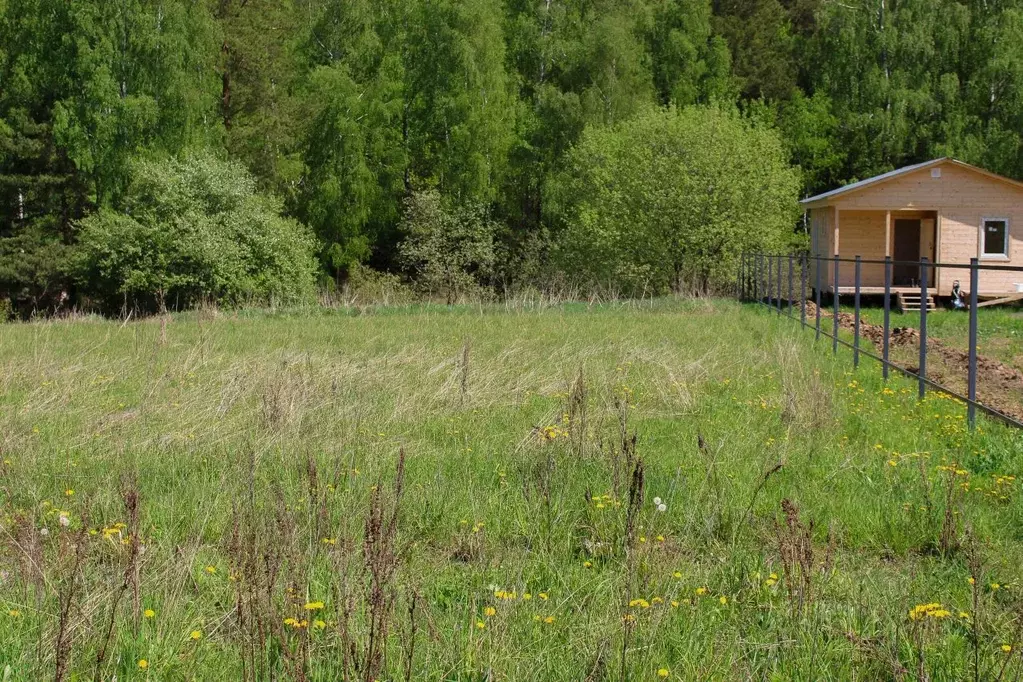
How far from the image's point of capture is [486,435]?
8883mm

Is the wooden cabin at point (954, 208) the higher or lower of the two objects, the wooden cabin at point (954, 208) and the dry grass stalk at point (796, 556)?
the higher

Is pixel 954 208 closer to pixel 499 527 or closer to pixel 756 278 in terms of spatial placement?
pixel 756 278

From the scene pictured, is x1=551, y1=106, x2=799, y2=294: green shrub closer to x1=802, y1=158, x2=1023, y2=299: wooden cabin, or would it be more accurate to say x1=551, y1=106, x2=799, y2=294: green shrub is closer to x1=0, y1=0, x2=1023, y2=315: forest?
x1=0, y1=0, x2=1023, y2=315: forest

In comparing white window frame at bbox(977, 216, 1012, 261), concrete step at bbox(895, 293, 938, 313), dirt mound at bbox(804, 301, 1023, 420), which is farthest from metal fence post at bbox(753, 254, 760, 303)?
dirt mound at bbox(804, 301, 1023, 420)

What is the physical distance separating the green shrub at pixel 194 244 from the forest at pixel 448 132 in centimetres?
9

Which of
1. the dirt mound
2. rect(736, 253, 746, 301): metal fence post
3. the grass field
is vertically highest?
rect(736, 253, 746, 301): metal fence post

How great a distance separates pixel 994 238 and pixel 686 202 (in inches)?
348

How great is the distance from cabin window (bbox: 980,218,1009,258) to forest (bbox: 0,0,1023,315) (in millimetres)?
6408

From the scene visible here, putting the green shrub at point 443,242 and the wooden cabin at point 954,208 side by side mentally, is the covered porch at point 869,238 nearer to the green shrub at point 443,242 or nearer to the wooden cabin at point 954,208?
the wooden cabin at point 954,208

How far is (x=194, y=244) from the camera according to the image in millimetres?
31844

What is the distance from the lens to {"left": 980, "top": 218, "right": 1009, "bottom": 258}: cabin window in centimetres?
2991

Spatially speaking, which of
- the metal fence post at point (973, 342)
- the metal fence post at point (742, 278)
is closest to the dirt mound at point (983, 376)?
the metal fence post at point (973, 342)

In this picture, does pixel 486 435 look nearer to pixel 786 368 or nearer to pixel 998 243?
pixel 786 368

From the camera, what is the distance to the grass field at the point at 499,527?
4.18 metres
